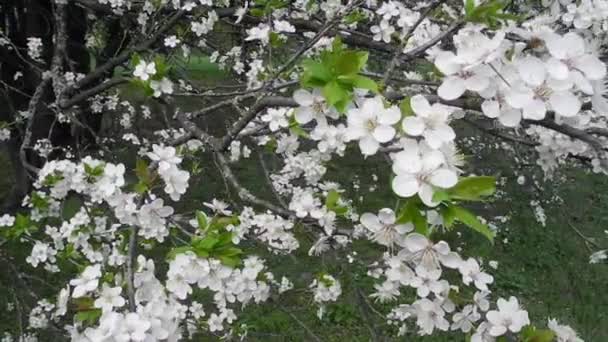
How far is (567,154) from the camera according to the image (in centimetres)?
217

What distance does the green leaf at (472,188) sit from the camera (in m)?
1.07

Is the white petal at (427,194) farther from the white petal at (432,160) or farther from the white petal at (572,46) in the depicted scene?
→ the white petal at (572,46)

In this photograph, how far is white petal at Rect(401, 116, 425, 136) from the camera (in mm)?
1072

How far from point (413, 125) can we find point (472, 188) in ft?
0.45

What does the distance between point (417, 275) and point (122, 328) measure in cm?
58

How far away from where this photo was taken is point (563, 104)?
1.10 metres

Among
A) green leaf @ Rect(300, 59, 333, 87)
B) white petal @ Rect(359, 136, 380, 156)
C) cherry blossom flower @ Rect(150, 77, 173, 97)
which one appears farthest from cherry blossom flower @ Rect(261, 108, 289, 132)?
white petal @ Rect(359, 136, 380, 156)

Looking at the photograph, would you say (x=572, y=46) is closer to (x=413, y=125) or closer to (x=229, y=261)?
(x=413, y=125)

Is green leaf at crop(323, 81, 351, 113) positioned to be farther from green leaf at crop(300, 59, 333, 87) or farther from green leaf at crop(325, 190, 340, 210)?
green leaf at crop(325, 190, 340, 210)

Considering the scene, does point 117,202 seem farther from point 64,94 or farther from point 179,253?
point 64,94

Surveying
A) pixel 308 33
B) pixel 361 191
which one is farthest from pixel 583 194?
pixel 308 33

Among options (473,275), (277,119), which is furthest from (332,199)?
(473,275)

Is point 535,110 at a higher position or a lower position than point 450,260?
higher

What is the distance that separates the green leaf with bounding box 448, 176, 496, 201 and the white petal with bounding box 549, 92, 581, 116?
161 millimetres
